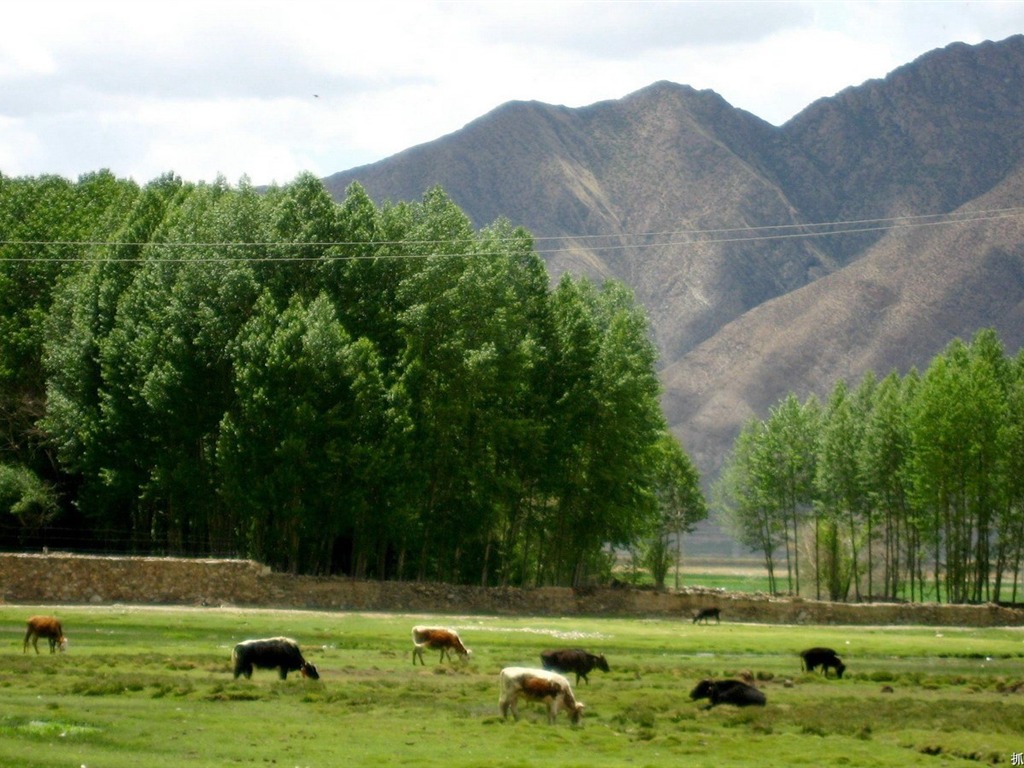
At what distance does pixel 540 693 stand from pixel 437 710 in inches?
92.5

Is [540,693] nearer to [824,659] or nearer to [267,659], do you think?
[267,659]

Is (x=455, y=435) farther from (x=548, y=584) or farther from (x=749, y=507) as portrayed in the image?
(x=749, y=507)

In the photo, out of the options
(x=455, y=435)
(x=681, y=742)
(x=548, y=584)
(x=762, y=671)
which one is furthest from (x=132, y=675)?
(x=548, y=584)

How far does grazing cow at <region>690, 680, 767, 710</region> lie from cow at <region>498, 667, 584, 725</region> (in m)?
4.17

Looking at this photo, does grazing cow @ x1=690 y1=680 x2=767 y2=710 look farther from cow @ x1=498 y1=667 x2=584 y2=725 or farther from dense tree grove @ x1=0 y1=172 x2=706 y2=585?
dense tree grove @ x1=0 y1=172 x2=706 y2=585

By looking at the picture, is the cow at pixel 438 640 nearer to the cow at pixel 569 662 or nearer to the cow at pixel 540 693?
the cow at pixel 569 662

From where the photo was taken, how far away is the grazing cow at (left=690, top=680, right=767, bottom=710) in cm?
3247

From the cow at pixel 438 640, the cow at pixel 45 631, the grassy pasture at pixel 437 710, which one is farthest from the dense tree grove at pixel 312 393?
the cow at pixel 45 631

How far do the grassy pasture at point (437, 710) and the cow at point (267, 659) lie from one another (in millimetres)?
510

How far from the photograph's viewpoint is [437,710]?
30.3 meters

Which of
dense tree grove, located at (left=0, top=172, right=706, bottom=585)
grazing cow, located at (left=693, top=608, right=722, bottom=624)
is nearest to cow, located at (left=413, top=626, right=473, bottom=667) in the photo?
dense tree grove, located at (left=0, top=172, right=706, bottom=585)

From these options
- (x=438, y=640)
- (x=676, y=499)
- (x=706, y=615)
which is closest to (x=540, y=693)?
(x=438, y=640)

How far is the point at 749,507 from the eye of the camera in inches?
4889

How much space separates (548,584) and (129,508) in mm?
24267
